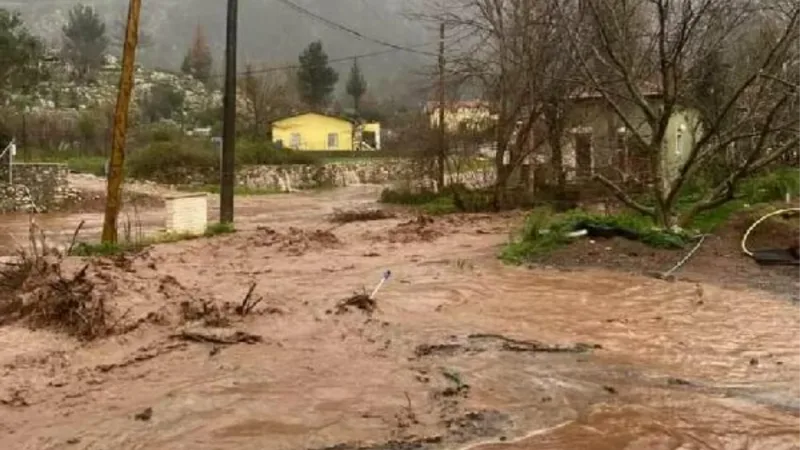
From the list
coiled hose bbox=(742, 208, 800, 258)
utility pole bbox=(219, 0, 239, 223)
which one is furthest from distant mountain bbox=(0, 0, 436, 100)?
coiled hose bbox=(742, 208, 800, 258)

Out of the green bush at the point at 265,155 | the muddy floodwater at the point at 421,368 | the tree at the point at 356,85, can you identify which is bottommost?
the muddy floodwater at the point at 421,368

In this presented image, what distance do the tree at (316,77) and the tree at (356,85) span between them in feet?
8.03

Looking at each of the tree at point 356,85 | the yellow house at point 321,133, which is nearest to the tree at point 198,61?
the tree at point 356,85

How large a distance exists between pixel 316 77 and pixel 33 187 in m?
48.3

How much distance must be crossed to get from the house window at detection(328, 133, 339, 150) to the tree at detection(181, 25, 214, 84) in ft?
82.4

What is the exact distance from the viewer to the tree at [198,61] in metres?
98.9

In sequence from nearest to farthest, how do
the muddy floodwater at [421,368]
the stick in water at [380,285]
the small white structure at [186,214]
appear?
the muddy floodwater at [421,368] < the stick in water at [380,285] < the small white structure at [186,214]

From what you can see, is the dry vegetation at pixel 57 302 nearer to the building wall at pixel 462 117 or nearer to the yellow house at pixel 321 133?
the building wall at pixel 462 117

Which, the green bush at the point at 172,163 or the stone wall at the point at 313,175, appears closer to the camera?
the green bush at the point at 172,163

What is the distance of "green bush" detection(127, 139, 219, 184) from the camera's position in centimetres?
4972

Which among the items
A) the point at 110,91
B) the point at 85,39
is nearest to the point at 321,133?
the point at 110,91

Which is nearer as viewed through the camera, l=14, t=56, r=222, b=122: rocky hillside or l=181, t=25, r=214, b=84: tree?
l=14, t=56, r=222, b=122: rocky hillside

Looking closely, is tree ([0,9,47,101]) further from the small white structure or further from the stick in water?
the stick in water

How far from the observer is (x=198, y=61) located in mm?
98812
